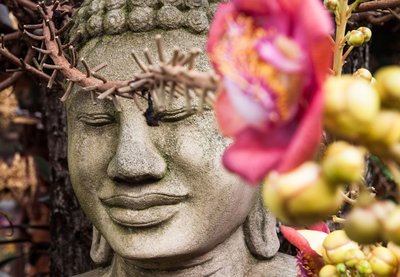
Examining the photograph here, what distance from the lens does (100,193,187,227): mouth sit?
102 cm

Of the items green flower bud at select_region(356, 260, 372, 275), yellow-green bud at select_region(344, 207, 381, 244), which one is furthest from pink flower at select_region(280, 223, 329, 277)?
yellow-green bud at select_region(344, 207, 381, 244)

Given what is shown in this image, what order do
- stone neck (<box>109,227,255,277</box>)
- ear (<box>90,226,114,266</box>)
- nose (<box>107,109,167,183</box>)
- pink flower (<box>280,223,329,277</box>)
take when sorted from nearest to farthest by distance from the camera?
pink flower (<box>280,223,329,277</box>) → nose (<box>107,109,167,183</box>) → stone neck (<box>109,227,255,277</box>) → ear (<box>90,226,114,266</box>)

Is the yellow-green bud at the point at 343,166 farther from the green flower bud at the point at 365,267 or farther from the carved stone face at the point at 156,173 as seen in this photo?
the carved stone face at the point at 156,173

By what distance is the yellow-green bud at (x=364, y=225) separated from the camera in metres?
0.32

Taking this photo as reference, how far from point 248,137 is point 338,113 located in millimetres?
53

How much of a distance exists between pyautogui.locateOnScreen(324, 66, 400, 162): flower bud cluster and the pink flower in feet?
0.87

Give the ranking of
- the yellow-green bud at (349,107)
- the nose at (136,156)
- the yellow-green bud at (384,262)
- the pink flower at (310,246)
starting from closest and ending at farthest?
1. the yellow-green bud at (349,107)
2. the yellow-green bud at (384,262)
3. the pink flower at (310,246)
4. the nose at (136,156)

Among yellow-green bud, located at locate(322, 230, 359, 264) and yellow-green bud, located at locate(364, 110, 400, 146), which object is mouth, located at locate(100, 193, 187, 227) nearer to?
yellow-green bud, located at locate(322, 230, 359, 264)

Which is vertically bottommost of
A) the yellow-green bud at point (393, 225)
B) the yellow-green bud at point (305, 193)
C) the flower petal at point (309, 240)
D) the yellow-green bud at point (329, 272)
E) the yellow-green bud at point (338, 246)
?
the flower petal at point (309, 240)

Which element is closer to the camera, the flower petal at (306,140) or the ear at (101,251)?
the flower petal at (306,140)

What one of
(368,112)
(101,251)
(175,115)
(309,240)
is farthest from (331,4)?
(101,251)

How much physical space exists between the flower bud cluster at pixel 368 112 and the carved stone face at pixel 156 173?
687 millimetres

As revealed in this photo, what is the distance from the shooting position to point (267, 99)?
13.4 inches

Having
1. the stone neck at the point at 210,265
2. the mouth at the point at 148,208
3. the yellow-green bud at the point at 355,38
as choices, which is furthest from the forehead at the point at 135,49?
the yellow-green bud at the point at 355,38
